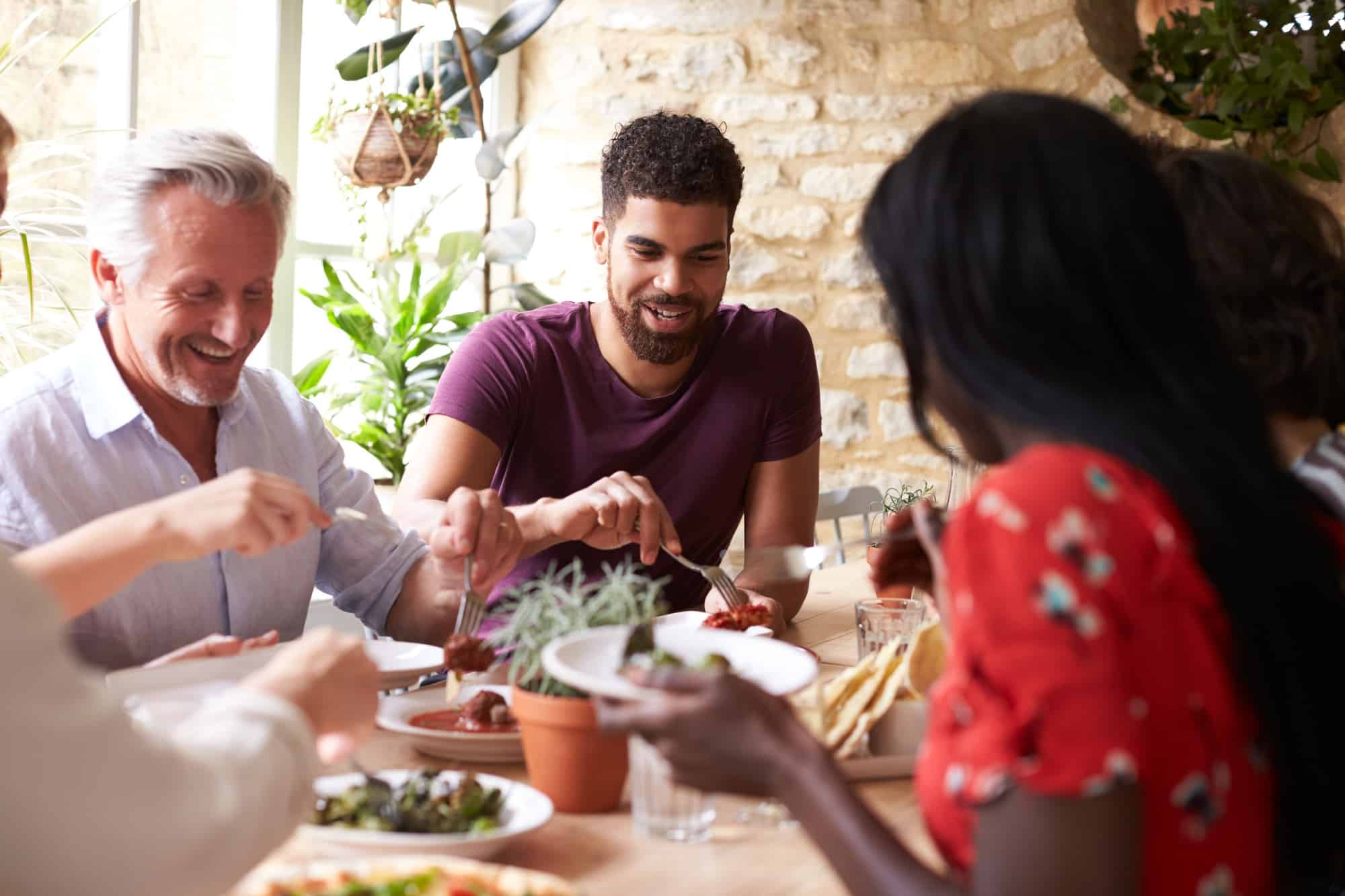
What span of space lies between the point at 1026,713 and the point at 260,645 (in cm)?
105

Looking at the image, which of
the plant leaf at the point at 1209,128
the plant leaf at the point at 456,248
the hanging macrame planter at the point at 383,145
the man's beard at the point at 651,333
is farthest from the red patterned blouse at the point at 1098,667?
the plant leaf at the point at 1209,128

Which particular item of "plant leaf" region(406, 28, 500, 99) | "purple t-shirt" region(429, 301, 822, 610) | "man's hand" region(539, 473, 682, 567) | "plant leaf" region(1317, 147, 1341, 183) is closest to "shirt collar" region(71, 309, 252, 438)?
"man's hand" region(539, 473, 682, 567)

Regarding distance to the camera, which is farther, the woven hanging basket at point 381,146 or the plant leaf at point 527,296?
the plant leaf at point 527,296

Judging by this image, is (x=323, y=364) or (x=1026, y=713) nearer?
(x=1026, y=713)

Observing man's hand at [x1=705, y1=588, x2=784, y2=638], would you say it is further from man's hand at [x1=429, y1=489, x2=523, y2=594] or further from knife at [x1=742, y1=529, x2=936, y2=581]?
man's hand at [x1=429, y1=489, x2=523, y2=594]

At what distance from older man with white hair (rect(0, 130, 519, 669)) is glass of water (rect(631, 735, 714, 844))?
644 millimetres

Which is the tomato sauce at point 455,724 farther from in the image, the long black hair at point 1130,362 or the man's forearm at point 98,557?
the long black hair at point 1130,362

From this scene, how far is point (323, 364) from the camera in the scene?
350 cm

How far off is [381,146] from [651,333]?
49.5 inches

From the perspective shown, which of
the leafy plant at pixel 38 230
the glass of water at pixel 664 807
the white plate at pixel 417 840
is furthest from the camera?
the leafy plant at pixel 38 230

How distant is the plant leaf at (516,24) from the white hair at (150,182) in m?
1.99

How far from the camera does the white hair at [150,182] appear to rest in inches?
70.9

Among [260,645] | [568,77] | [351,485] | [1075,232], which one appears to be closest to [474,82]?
[568,77]

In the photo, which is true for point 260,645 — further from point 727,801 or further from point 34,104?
point 34,104
